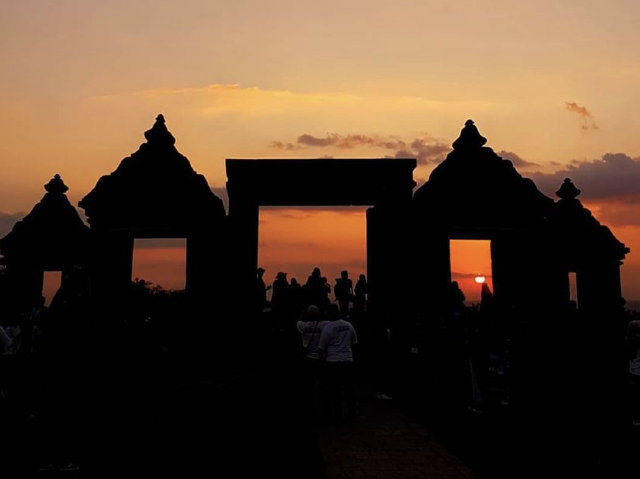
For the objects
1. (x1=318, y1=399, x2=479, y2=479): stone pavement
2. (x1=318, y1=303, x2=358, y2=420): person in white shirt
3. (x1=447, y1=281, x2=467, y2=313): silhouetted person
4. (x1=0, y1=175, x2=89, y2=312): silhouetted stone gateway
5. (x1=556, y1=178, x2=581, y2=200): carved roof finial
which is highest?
(x1=556, y1=178, x2=581, y2=200): carved roof finial

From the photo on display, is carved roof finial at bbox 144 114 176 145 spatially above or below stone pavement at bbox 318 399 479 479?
above

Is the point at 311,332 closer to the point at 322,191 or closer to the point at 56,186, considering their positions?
the point at 322,191

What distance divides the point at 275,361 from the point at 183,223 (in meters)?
5.32

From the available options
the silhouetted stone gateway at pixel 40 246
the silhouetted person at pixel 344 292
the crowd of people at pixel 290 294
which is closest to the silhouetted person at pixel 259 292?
the crowd of people at pixel 290 294

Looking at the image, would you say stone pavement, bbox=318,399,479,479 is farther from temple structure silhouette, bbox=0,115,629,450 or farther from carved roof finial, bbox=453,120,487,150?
carved roof finial, bbox=453,120,487,150

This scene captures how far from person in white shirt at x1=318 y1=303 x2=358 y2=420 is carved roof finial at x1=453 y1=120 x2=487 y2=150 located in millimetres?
7290

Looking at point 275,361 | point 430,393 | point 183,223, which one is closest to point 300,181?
point 183,223

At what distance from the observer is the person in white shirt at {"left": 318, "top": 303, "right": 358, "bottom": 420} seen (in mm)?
10203

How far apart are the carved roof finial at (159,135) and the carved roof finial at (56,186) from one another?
794 centimetres

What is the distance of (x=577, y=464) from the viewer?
24.8ft

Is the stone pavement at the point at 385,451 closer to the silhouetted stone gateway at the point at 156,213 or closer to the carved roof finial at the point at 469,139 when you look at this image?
the silhouetted stone gateway at the point at 156,213

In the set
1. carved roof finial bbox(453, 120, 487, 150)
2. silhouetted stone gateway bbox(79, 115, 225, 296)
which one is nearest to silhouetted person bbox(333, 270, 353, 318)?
silhouetted stone gateway bbox(79, 115, 225, 296)

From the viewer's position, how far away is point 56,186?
2253cm

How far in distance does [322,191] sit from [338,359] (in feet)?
20.4
